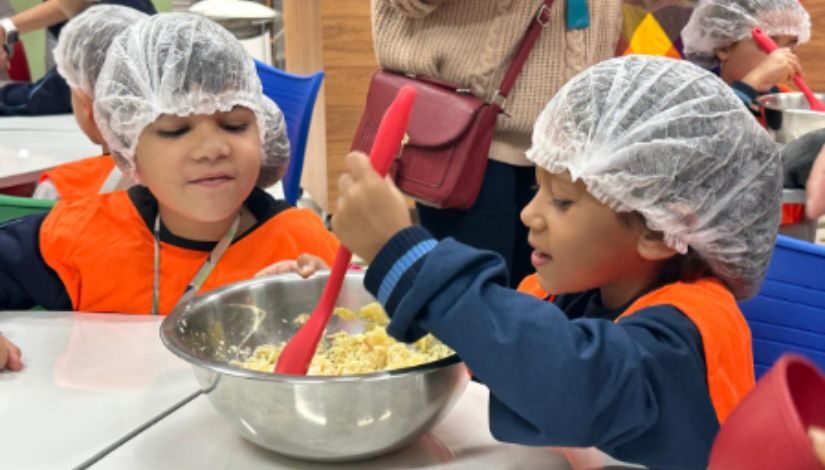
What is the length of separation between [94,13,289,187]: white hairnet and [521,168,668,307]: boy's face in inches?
25.2

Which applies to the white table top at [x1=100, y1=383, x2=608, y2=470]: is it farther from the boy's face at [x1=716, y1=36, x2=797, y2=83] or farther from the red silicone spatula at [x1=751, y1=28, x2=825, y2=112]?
the boy's face at [x1=716, y1=36, x2=797, y2=83]

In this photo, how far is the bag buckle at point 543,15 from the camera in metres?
1.93

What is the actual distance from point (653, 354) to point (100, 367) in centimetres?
73

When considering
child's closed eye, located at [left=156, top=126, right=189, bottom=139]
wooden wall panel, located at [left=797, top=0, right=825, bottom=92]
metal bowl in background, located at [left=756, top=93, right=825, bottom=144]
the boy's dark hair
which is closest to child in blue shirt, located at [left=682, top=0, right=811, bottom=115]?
metal bowl in background, located at [left=756, top=93, right=825, bottom=144]

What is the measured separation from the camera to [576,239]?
1078 millimetres

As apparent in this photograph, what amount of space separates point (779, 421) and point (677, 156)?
0.55m

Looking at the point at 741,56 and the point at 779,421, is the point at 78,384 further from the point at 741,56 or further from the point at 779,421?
the point at 741,56

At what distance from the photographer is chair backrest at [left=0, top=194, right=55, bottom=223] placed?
1.67m

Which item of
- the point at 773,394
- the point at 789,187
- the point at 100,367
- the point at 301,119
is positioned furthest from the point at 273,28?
the point at 773,394

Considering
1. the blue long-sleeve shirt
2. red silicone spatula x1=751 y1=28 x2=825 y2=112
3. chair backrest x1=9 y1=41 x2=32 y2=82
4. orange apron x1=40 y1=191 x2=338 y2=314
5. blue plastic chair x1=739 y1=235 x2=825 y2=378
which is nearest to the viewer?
the blue long-sleeve shirt

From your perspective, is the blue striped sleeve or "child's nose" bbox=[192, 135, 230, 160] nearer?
the blue striped sleeve

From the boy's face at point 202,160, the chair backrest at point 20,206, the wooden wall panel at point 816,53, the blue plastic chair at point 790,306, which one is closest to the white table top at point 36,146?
the chair backrest at point 20,206

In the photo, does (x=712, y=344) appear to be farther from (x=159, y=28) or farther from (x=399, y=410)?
(x=159, y=28)

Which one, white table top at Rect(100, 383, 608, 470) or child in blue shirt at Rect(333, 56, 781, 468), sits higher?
child in blue shirt at Rect(333, 56, 781, 468)
